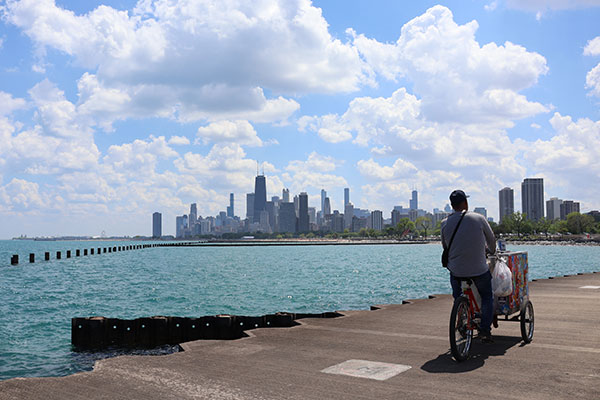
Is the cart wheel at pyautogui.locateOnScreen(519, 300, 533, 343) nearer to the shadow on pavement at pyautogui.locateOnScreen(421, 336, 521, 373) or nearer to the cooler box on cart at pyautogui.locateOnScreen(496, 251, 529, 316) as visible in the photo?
the cooler box on cart at pyautogui.locateOnScreen(496, 251, 529, 316)

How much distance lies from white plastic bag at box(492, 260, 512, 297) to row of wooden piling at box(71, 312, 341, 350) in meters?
6.66

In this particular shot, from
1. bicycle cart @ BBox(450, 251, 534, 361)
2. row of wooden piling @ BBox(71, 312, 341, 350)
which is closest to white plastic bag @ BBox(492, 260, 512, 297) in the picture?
bicycle cart @ BBox(450, 251, 534, 361)

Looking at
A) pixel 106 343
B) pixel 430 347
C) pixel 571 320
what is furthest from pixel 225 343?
pixel 571 320

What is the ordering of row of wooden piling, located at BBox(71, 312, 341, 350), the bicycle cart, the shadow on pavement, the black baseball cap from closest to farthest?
the shadow on pavement, the bicycle cart, the black baseball cap, row of wooden piling, located at BBox(71, 312, 341, 350)

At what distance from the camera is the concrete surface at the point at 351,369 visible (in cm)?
645

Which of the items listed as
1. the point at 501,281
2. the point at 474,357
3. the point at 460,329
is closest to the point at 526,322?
the point at 501,281

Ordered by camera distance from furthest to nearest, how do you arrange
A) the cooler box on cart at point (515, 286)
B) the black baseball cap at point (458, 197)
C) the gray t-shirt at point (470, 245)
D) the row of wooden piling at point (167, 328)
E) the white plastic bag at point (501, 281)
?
the row of wooden piling at point (167, 328)
the cooler box on cart at point (515, 286)
the white plastic bag at point (501, 281)
the black baseball cap at point (458, 197)
the gray t-shirt at point (470, 245)

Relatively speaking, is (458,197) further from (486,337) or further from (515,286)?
(486,337)

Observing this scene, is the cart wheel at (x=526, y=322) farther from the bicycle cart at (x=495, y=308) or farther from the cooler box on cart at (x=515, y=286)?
the cooler box on cart at (x=515, y=286)

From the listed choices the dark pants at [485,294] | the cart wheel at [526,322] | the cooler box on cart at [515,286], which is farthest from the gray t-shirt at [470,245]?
the cart wheel at [526,322]

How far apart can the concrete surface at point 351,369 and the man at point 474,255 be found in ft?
2.95

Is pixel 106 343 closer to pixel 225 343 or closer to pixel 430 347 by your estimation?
pixel 225 343

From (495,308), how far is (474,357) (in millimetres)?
974

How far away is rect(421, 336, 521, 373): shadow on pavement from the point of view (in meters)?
7.58
